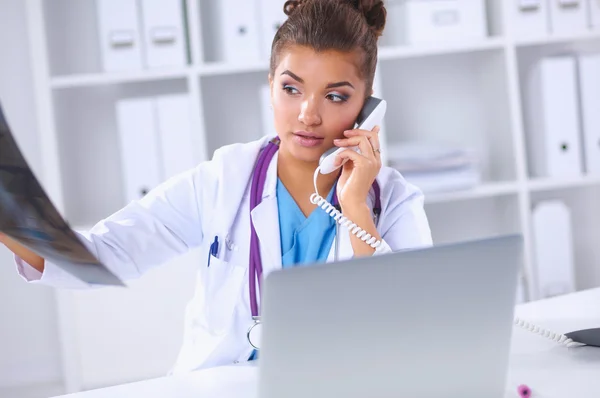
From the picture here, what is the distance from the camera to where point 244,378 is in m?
1.15

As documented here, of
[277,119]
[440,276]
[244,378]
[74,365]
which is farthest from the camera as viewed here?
[74,365]

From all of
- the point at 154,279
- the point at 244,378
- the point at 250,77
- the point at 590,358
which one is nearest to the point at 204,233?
the point at 244,378

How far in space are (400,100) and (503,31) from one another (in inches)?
19.7

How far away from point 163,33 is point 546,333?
1846 mm

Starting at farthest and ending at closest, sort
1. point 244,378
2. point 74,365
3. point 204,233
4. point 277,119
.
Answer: point 74,365 → point 204,233 → point 277,119 → point 244,378

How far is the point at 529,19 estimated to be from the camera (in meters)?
2.88

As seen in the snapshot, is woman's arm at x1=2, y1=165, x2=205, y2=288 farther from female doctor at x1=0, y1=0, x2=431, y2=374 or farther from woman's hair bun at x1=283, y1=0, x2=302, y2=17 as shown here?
woman's hair bun at x1=283, y1=0, x2=302, y2=17

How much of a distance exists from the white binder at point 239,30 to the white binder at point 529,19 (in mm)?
968

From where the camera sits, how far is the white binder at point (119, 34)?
2.61m

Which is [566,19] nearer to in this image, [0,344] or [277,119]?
[277,119]

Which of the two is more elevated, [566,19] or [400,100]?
[566,19]

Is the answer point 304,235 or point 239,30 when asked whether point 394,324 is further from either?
point 239,30

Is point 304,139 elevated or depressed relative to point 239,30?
depressed

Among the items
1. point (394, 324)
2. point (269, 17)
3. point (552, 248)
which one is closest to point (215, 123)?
point (269, 17)
